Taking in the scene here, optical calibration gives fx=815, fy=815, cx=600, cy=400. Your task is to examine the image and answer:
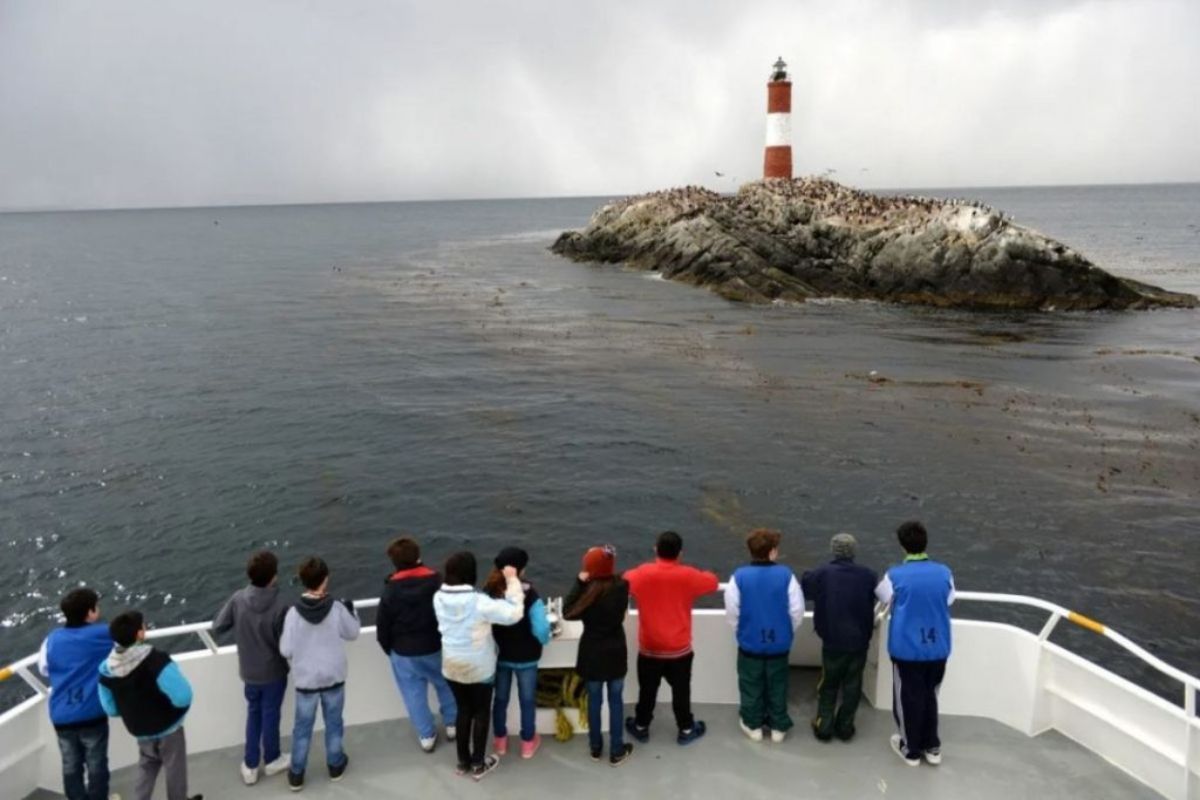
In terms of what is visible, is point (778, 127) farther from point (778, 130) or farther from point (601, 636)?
point (601, 636)

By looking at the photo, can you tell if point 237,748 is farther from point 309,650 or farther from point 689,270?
point 689,270

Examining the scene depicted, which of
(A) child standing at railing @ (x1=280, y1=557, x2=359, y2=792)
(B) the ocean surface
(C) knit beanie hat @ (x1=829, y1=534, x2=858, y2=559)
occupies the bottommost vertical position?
(B) the ocean surface

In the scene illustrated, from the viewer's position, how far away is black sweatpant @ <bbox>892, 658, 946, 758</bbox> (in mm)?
6828

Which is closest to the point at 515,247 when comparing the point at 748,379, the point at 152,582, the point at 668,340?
the point at 668,340

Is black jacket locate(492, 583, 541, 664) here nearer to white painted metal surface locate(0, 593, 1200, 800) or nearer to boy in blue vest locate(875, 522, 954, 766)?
white painted metal surface locate(0, 593, 1200, 800)

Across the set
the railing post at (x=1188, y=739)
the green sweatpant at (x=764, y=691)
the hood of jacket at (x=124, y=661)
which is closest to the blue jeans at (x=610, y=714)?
the green sweatpant at (x=764, y=691)

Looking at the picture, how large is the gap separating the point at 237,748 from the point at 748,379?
1031 inches

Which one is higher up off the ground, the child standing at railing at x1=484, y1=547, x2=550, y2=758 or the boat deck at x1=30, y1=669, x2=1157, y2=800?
the child standing at railing at x1=484, y1=547, x2=550, y2=758

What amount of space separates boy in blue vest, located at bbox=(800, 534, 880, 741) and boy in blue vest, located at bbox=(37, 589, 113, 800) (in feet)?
18.4

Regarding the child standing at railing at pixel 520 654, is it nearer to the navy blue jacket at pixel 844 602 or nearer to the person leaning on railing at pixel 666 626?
the person leaning on railing at pixel 666 626

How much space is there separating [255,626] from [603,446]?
17743 mm

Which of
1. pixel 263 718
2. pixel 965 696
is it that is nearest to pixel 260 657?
pixel 263 718

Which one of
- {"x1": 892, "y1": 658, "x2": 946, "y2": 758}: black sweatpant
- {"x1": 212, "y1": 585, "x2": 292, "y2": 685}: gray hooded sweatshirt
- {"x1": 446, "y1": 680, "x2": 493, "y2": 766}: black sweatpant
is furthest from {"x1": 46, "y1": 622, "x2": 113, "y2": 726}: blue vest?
{"x1": 892, "y1": 658, "x2": 946, "y2": 758}: black sweatpant

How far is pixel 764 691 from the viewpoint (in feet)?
24.0
